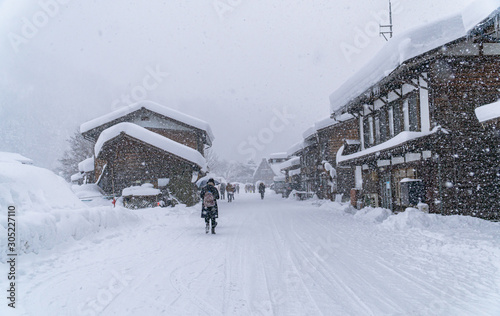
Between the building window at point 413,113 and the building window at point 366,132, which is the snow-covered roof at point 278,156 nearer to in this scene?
the building window at point 366,132

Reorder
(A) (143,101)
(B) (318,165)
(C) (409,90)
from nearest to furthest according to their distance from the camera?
(C) (409,90), (A) (143,101), (B) (318,165)

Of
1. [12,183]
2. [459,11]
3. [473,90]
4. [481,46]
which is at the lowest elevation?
[12,183]

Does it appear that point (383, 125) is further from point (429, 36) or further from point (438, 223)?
point (438, 223)

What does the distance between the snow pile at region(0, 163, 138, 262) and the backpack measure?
3.31m

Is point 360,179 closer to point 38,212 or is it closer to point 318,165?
point 318,165

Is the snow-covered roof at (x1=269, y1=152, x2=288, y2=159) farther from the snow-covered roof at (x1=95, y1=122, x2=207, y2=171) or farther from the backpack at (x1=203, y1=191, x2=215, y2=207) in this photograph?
the backpack at (x1=203, y1=191, x2=215, y2=207)

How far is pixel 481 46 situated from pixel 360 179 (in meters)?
10.9

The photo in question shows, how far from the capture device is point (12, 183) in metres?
7.46

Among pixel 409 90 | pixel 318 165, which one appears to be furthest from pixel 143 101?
pixel 409 90

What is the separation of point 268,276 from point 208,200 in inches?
233

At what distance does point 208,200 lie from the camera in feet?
37.2

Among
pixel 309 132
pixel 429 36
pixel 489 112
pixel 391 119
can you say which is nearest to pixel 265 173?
pixel 309 132

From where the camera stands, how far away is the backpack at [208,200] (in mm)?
11289

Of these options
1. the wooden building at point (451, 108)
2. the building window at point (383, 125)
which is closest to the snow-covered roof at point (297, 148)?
the building window at point (383, 125)
